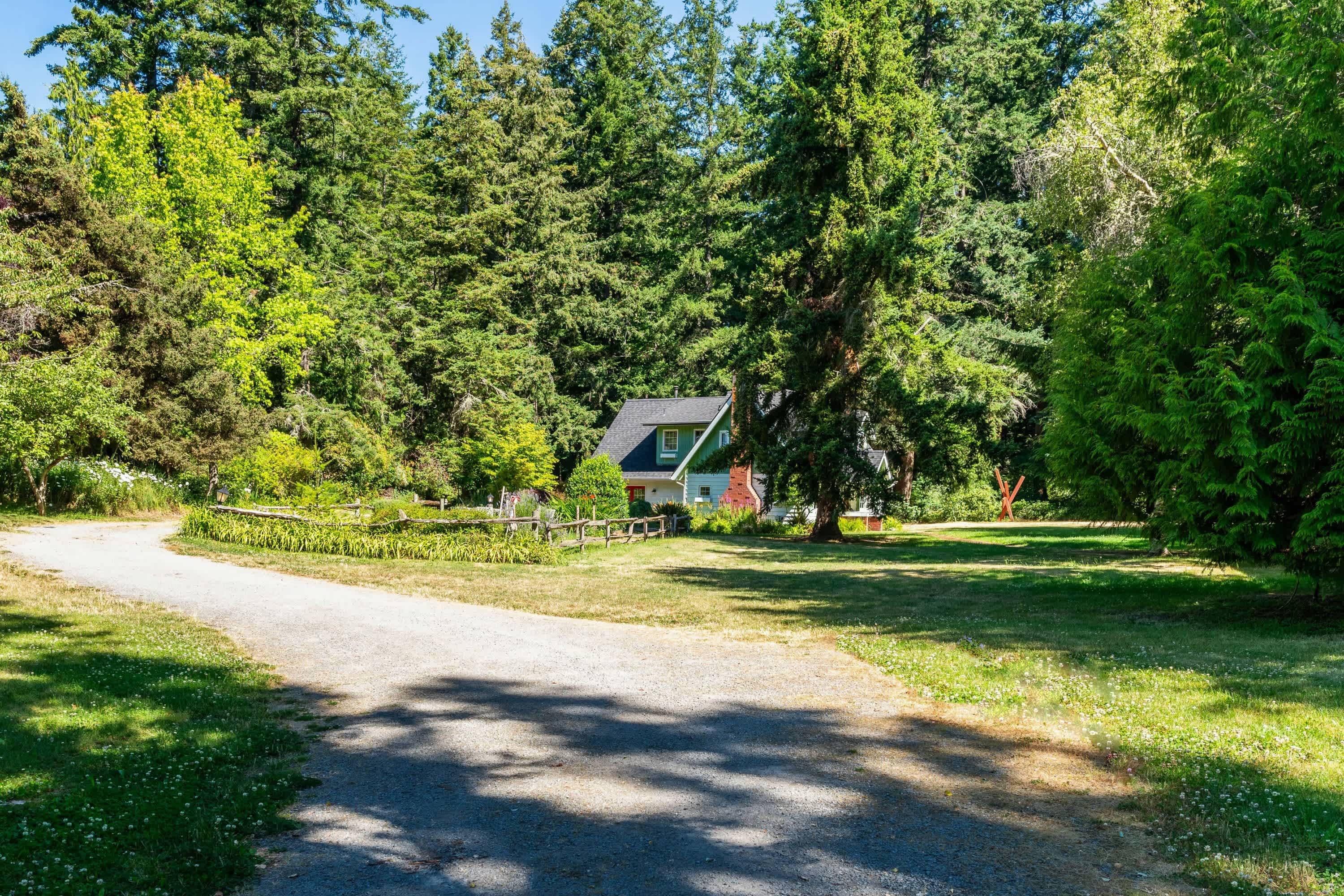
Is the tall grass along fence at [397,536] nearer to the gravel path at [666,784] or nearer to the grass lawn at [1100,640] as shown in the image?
the grass lawn at [1100,640]

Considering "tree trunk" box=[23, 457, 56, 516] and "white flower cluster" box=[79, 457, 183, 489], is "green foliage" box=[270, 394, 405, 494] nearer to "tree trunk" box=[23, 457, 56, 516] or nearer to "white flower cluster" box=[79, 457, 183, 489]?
"white flower cluster" box=[79, 457, 183, 489]

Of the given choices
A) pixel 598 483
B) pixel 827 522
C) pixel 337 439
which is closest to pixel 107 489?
pixel 337 439

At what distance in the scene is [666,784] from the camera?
248 inches

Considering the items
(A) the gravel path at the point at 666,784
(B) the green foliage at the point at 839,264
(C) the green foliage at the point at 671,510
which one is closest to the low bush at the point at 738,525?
(C) the green foliage at the point at 671,510

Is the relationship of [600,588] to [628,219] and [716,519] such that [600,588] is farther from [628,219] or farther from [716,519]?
[628,219]

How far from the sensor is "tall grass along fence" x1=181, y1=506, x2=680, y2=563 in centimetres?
2311

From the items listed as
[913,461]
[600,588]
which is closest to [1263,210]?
[600,588]

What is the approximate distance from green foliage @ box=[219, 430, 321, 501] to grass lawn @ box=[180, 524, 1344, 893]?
8.19 m

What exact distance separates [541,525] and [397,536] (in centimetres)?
378

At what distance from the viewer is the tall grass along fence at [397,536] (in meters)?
23.1

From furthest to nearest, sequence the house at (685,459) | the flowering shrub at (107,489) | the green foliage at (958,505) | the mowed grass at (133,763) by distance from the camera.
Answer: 1. the green foliage at (958,505)
2. the house at (685,459)
3. the flowering shrub at (107,489)
4. the mowed grass at (133,763)

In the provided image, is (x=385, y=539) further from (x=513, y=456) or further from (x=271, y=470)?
(x=513, y=456)

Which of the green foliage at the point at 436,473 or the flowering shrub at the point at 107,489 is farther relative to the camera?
the green foliage at the point at 436,473

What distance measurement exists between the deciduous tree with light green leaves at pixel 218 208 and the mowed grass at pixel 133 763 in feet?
96.6
